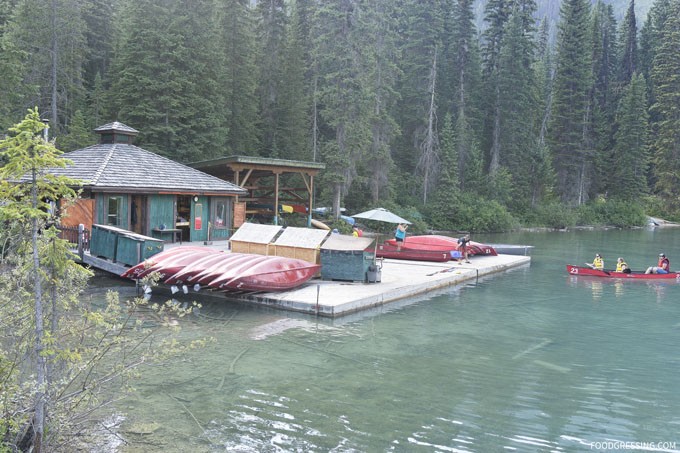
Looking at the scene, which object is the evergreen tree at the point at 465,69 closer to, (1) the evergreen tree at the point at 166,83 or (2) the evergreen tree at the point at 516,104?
(2) the evergreen tree at the point at 516,104

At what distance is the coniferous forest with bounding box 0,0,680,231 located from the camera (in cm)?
3675

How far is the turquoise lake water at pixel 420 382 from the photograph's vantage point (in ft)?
25.5

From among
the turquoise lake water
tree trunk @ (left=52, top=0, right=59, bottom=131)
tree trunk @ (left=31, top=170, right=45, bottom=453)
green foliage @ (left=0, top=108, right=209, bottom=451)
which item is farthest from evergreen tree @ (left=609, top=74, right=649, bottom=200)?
tree trunk @ (left=31, top=170, right=45, bottom=453)

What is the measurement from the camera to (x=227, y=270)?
1559cm

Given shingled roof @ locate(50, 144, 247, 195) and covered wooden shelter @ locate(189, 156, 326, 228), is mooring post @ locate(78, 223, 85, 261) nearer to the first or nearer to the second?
shingled roof @ locate(50, 144, 247, 195)

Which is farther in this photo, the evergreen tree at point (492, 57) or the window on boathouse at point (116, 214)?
the evergreen tree at point (492, 57)

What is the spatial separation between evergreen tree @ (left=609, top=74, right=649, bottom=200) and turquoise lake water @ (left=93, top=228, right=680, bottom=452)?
5278 cm

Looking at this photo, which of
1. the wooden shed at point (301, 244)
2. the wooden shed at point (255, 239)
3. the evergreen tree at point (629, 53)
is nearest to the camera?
the wooden shed at point (301, 244)

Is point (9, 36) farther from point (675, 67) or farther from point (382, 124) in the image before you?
point (675, 67)

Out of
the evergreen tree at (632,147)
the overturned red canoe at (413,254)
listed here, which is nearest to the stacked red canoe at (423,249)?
the overturned red canoe at (413,254)

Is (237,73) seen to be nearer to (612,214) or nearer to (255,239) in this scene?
(255,239)

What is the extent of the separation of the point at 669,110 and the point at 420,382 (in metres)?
67.8

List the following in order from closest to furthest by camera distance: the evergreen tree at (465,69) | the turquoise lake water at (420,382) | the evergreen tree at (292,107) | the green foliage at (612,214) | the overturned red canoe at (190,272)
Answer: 1. the turquoise lake water at (420,382)
2. the overturned red canoe at (190,272)
3. the evergreen tree at (292,107)
4. the green foliage at (612,214)
5. the evergreen tree at (465,69)

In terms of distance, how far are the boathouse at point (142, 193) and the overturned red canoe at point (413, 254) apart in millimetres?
7538
